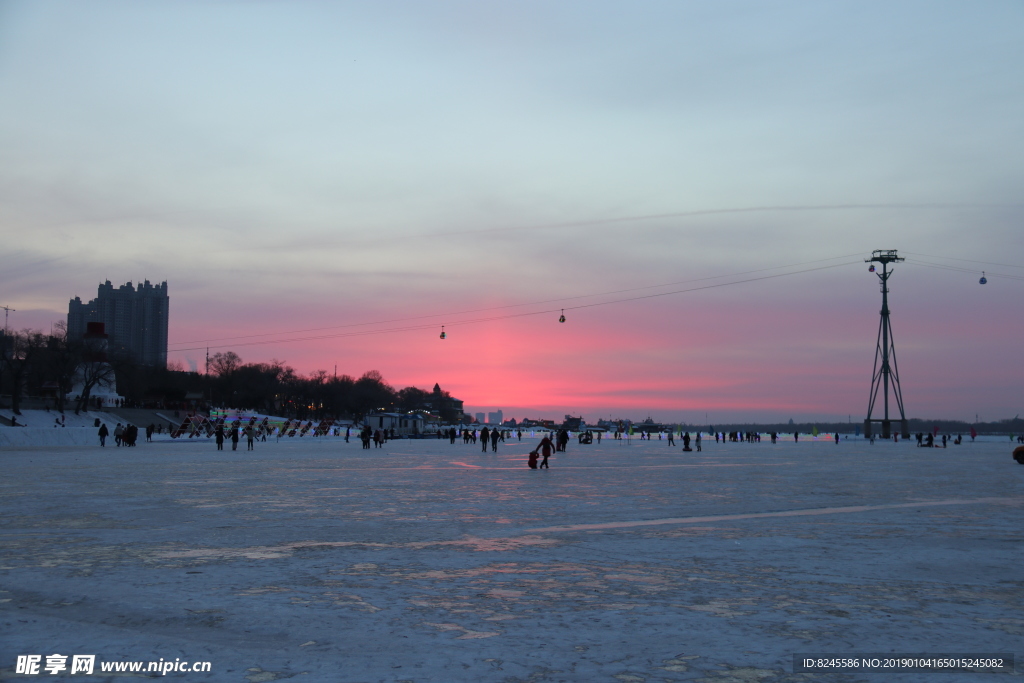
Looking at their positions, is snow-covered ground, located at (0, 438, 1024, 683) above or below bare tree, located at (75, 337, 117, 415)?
below

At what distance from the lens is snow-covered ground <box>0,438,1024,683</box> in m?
6.95

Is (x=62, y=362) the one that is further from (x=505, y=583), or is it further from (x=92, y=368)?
(x=505, y=583)

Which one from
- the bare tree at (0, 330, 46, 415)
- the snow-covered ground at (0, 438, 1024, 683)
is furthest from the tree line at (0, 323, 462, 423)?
the snow-covered ground at (0, 438, 1024, 683)

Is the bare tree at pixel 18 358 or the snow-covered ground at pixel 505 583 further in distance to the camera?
the bare tree at pixel 18 358

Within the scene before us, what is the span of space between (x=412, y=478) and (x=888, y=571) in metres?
19.8

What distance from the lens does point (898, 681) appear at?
641 cm

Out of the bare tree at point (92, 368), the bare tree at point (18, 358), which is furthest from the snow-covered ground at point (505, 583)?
the bare tree at point (92, 368)

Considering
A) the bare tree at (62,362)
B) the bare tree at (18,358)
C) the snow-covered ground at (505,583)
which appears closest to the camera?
the snow-covered ground at (505,583)

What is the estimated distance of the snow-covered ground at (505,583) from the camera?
6.95 metres

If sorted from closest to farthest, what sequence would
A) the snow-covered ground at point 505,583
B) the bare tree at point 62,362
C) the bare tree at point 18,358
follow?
the snow-covered ground at point 505,583, the bare tree at point 18,358, the bare tree at point 62,362

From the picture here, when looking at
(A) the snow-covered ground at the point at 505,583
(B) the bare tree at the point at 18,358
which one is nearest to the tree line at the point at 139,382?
(B) the bare tree at the point at 18,358

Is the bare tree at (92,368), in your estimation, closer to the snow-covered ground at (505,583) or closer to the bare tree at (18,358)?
the bare tree at (18,358)

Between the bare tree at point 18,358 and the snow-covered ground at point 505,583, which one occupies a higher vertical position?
the bare tree at point 18,358

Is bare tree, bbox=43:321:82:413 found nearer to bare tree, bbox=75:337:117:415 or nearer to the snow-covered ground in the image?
bare tree, bbox=75:337:117:415
